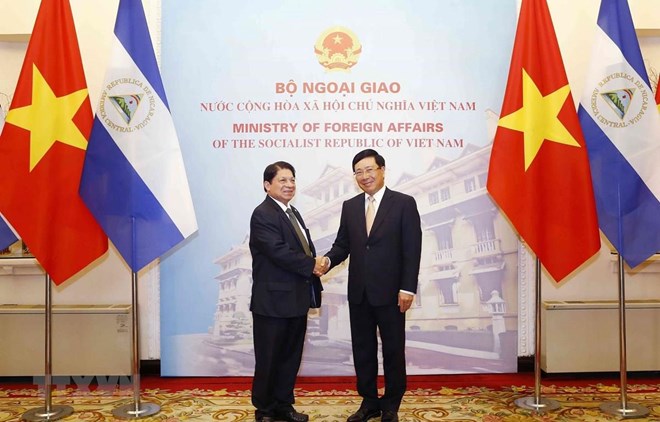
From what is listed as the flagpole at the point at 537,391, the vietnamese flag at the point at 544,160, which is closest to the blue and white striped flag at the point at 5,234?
the vietnamese flag at the point at 544,160

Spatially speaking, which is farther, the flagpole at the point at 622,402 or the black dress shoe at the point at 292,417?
the flagpole at the point at 622,402

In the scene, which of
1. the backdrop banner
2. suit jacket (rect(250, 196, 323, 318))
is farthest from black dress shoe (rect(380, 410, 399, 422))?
the backdrop banner

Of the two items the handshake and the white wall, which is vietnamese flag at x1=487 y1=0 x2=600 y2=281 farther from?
the handshake

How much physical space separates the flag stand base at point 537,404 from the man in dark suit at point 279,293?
1377 mm

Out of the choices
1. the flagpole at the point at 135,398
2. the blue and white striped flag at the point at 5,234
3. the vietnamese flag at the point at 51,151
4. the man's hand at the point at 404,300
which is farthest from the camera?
the blue and white striped flag at the point at 5,234

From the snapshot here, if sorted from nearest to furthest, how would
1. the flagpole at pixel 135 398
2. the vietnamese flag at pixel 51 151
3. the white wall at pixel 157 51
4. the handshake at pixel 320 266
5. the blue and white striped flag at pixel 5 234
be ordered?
the handshake at pixel 320 266 → the vietnamese flag at pixel 51 151 → the flagpole at pixel 135 398 → the blue and white striped flag at pixel 5 234 → the white wall at pixel 157 51

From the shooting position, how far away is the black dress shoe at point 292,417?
3.63 meters

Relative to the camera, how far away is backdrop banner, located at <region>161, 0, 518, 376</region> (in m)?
4.60

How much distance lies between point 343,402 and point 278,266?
1138mm

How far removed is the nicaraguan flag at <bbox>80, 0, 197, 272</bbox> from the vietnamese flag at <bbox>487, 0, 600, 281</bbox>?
2.02 metres

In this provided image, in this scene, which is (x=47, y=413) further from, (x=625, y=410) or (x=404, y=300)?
(x=625, y=410)

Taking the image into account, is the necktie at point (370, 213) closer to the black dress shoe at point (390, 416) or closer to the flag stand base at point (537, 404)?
the black dress shoe at point (390, 416)

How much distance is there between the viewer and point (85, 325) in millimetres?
4484

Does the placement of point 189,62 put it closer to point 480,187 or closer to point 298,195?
point 298,195
